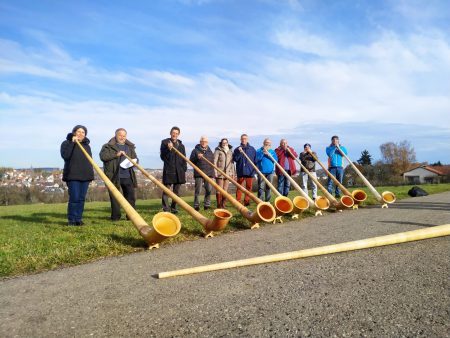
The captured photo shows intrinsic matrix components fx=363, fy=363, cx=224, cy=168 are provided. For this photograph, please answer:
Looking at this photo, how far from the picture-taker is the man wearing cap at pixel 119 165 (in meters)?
8.20

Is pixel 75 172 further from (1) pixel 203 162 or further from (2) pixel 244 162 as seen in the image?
(2) pixel 244 162

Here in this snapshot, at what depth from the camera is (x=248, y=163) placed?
1060 cm

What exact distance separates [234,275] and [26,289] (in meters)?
2.13

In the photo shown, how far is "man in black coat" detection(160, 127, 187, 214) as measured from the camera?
9031 millimetres

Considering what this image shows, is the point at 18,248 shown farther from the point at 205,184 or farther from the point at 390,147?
the point at 390,147

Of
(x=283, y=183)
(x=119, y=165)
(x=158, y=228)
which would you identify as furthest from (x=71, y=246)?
(x=283, y=183)

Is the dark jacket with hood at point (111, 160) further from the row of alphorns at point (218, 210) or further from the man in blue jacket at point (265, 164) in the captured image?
the man in blue jacket at point (265, 164)

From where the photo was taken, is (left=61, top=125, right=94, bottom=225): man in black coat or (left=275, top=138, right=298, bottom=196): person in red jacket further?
(left=275, top=138, right=298, bottom=196): person in red jacket

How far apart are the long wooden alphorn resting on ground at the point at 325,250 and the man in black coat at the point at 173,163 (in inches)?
200

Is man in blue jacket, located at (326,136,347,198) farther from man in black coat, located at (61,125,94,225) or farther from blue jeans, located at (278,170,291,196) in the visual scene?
man in black coat, located at (61,125,94,225)

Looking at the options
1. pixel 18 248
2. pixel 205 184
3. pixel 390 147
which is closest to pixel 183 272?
pixel 18 248

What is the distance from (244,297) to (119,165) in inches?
234

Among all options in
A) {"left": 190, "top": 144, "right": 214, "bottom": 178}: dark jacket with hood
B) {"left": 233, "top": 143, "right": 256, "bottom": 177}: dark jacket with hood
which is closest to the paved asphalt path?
{"left": 190, "top": 144, "right": 214, "bottom": 178}: dark jacket with hood

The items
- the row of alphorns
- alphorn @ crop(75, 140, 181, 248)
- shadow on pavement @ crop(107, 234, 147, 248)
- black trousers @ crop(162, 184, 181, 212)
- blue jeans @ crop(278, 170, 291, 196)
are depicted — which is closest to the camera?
alphorn @ crop(75, 140, 181, 248)
